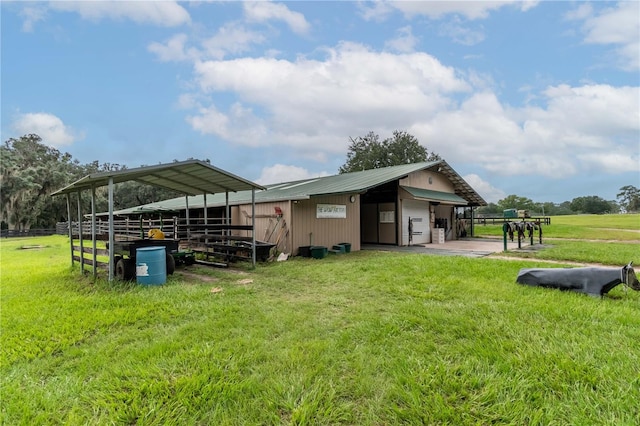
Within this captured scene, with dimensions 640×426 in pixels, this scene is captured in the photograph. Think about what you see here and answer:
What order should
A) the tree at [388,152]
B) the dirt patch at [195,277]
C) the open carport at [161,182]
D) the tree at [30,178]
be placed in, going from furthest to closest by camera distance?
1. the tree at [388,152]
2. the tree at [30,178]
3. the dirt patch at [195,277]
4. the open carport at [161,182]

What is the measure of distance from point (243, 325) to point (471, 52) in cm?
1154

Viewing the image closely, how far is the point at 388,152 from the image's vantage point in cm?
3859

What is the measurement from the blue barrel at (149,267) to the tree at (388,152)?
34167mm

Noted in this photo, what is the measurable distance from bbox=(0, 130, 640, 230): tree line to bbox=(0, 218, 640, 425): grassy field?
82.1 ft

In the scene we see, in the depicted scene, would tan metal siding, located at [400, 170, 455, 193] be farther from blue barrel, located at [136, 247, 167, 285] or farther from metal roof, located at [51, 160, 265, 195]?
blue barrel, located at [136, 247, 167, 285]

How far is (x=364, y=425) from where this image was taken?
208cm

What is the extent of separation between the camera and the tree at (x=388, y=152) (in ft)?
125

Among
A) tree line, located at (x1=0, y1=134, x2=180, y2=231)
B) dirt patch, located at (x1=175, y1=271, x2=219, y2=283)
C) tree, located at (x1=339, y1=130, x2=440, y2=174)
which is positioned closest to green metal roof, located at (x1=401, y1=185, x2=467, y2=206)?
dirt patch, located at (x1=175, y1=271, x2=219, y2=283)

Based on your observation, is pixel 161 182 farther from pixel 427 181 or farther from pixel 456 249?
pixel 427 181

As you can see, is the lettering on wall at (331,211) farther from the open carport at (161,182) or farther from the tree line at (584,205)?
the tree line at (584,205)

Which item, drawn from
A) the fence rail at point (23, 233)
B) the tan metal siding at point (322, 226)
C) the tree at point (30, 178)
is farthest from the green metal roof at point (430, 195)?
the fence rail at point (23, 233)

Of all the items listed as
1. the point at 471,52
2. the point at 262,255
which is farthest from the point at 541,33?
the point at 262,255

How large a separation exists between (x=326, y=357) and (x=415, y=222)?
12.4 m

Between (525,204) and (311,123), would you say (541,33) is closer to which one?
(311,123)
